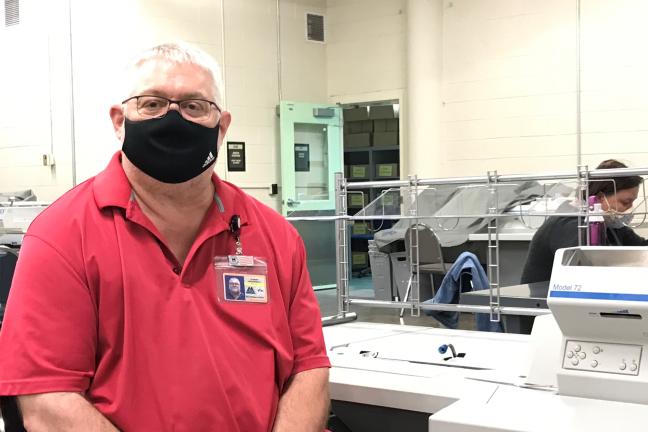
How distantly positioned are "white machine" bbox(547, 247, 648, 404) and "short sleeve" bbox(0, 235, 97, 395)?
96 centimetres

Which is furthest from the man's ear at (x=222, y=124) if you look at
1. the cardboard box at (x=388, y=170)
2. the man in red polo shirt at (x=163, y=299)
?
the cardboard box at (x=388, y=170)

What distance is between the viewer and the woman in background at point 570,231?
9.53 ft

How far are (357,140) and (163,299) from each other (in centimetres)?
807

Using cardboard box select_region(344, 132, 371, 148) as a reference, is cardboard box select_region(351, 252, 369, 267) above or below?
below

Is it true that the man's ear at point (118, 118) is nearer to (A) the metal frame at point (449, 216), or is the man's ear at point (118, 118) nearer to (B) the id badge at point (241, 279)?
(B) the id badge at point (241, 279)

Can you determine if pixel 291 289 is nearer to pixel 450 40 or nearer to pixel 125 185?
pixel 125 185

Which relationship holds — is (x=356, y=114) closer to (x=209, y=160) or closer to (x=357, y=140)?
(x=357, y=140)

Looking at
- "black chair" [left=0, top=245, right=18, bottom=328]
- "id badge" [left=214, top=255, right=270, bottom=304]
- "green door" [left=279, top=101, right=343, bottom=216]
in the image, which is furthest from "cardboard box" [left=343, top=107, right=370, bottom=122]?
"id badge" [left=214, top=255, right=270, bottom=304]

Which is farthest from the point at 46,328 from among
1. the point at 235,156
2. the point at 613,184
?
the point at 235,156

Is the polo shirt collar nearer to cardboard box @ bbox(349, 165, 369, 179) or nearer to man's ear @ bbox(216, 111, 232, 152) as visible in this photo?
man's ear @ bbox(216, 111, 232, 152)

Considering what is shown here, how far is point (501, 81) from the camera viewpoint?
22.2 feet

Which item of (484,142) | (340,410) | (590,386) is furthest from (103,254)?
(484,142)

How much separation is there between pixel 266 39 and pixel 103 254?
6404 millimetres

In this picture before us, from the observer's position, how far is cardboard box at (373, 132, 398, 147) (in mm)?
9047
